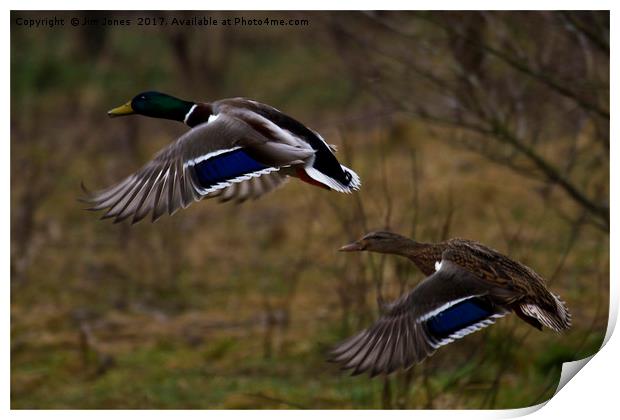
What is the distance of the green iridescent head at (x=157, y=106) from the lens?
2.58 m

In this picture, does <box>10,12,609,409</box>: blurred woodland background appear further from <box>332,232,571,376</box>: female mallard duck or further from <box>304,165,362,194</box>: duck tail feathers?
<box>304,165,362,194</box>: duck tail feathers

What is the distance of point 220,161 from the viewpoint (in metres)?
2.41

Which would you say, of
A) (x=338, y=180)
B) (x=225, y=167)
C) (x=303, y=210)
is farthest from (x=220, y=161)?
(x=303, y=210)

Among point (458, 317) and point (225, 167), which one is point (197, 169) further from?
point (458, 317)

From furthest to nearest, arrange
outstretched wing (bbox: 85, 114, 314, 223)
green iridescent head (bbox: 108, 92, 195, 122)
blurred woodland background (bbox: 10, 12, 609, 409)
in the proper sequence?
1. blurred woodland background (bbox: 10, 12, 609, 409)
2. green iridescent head (bbox: 108, 92, 195, 122)
3. outstretched wing (bbox: 85, 114, 314, 223)

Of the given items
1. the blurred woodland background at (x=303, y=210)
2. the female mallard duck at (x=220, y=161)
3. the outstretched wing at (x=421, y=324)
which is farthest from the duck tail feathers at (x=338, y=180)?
the blurred woodland background at (x=303, y=210)

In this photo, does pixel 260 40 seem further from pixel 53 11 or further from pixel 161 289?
pixel 53 11

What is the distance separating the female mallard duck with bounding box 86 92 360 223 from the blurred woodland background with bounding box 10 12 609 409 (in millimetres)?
590

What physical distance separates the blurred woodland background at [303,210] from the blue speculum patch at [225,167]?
0.68 metres

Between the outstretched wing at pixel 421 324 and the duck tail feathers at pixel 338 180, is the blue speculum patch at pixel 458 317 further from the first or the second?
the duck tail feathers at pixel 338 180

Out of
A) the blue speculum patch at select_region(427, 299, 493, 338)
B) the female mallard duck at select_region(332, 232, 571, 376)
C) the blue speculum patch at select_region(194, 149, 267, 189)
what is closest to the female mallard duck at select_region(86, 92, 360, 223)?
the blue speculum patch at select_region(194, 149, 267, 189)

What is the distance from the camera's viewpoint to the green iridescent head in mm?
2578

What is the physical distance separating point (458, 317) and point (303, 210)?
2631mm

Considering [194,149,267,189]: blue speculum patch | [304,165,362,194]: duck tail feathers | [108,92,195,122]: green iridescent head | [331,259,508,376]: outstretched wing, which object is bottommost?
[331,259,508,376]: outstretched wing
